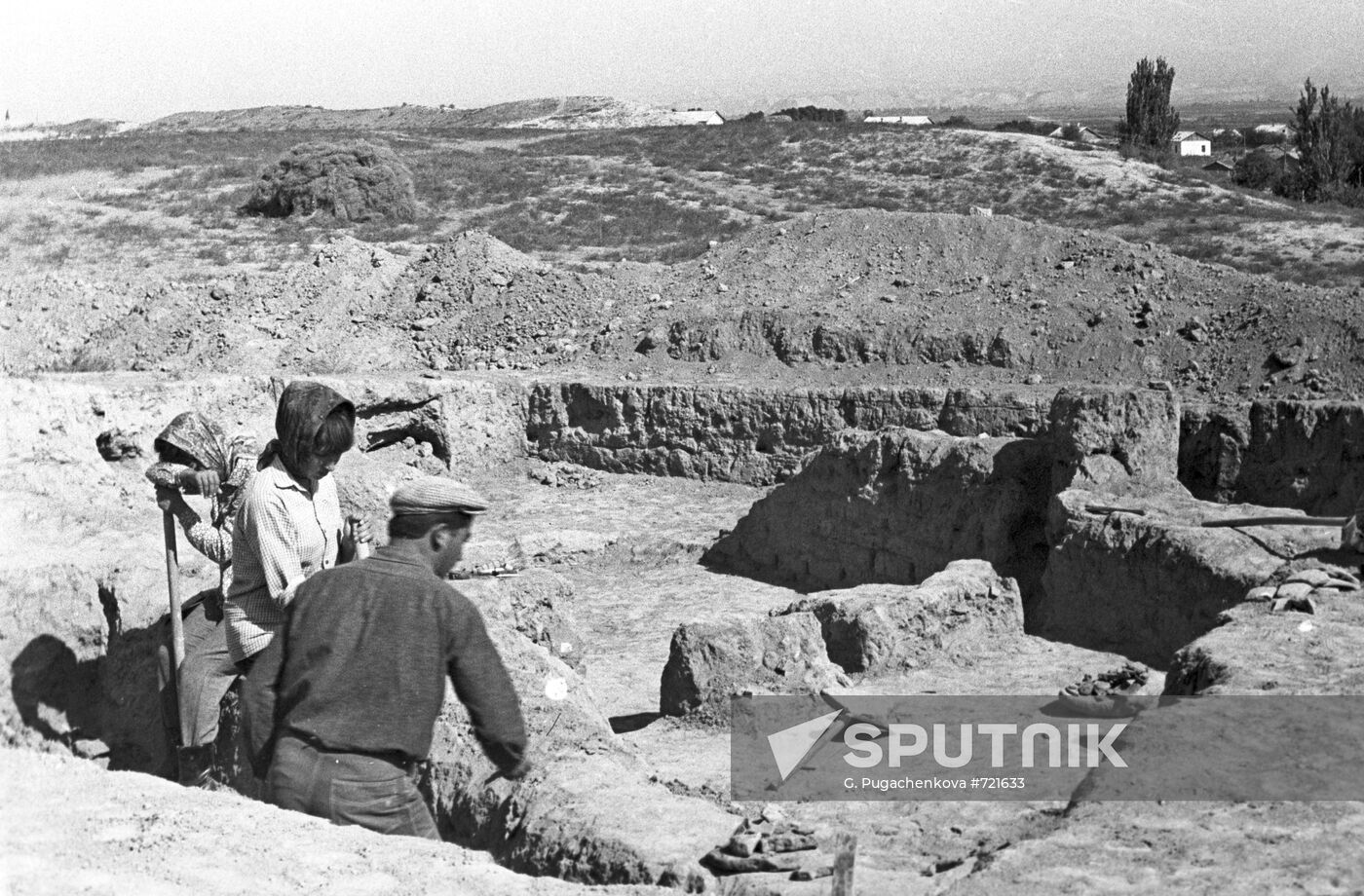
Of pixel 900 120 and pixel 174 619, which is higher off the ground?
pixel 900 120

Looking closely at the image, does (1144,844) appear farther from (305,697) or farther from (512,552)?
(512,552)

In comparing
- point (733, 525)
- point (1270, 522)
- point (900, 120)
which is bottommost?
point (733, 525)

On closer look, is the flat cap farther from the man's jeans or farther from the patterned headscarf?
the patterned headscarf

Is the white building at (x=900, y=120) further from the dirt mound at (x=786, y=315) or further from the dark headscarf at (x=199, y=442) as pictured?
the dark headscarf at (x=199, y=442)

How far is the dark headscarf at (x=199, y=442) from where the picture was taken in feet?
18.7

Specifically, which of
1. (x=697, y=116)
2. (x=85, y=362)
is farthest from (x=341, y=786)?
(x=697, y=116)

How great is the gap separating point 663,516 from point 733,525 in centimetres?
74

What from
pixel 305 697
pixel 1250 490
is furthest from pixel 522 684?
pixel 1250 490

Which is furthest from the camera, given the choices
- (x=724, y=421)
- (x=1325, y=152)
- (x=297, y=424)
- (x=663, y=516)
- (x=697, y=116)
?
(x=697, y=116)

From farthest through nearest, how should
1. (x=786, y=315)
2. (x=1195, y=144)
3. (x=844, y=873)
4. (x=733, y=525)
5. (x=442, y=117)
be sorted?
(x=442, y=117) → (x=1195, y=144) → (x=786, y=315) → (x=733, y=525) → (x=844, y=873)

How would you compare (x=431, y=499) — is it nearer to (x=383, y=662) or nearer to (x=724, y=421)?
(x=383, y=662)

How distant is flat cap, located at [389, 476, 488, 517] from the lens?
3.88m

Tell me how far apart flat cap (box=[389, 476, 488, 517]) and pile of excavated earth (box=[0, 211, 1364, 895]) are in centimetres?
94

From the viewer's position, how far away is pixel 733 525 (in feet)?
45.3
